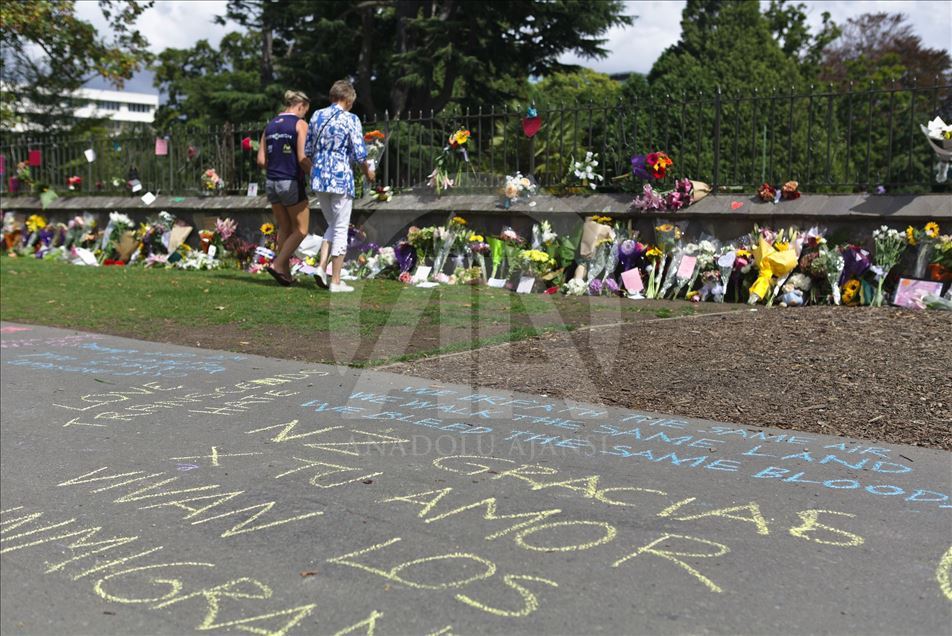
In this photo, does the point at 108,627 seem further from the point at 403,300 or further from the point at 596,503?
the point at 403,300

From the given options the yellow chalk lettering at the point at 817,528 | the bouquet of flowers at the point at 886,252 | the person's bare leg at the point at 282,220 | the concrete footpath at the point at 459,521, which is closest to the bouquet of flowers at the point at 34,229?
the person's bare leg at the point at 282,220

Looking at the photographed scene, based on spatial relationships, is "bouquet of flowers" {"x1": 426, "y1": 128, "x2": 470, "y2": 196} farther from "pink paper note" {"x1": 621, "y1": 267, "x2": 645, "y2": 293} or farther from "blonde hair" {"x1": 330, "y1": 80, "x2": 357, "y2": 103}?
"pink paper note" {"x1": 621, "y1": 267, "x2": 645, "y2": 293}

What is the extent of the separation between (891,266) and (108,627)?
7.13m

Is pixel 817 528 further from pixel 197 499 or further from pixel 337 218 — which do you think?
pixel 337 218

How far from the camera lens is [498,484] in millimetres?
3996

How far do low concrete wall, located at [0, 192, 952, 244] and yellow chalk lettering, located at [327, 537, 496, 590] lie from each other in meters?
6.39

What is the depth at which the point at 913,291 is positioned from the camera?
315 inches

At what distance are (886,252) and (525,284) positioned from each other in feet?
11.9

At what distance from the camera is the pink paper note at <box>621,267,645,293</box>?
9.46 meters

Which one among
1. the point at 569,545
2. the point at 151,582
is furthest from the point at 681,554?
the point at 151,582

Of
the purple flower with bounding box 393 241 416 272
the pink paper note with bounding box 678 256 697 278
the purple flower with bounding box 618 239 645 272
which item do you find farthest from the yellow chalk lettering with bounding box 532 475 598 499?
the purple flower with bounding box 393 241 416 272

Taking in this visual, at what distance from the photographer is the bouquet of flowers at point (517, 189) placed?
10680 mm

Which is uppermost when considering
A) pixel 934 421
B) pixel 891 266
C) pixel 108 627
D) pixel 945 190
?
pixel 945 190

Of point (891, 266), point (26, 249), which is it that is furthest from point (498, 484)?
Result: point (26, 249)
